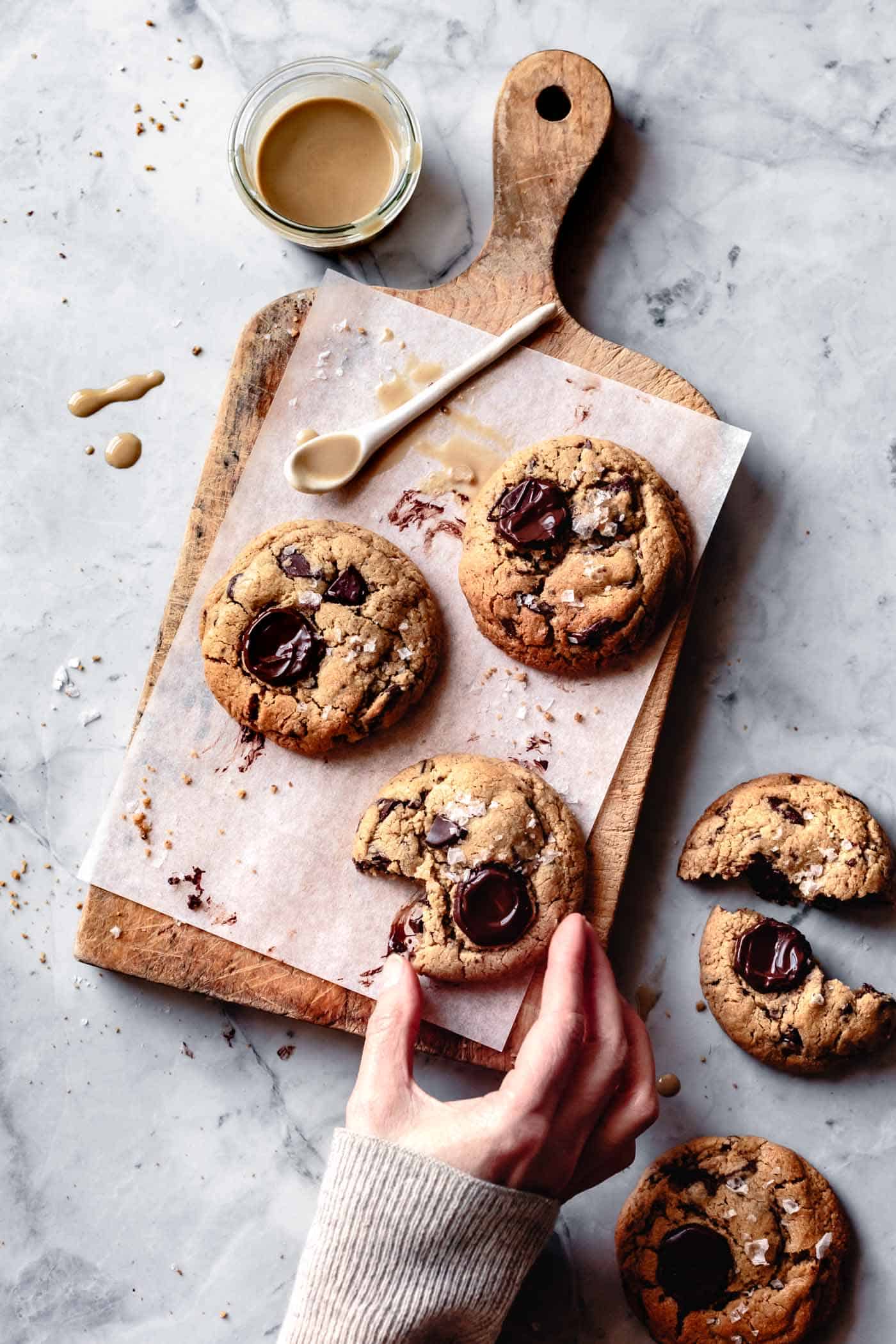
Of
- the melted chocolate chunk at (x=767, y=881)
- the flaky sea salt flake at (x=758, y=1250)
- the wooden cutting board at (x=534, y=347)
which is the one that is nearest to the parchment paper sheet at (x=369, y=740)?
the wooden cutting board at (x=534, y=347)

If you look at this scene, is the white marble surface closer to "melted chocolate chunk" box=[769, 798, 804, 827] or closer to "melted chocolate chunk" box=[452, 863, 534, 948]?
"melted chocolate chunk" box=[769, 798, 804, 827]

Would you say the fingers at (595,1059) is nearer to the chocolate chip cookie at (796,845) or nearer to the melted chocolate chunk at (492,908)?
the melted chocolate chunk at (492,908)

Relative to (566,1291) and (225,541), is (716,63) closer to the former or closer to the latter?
(225,541)

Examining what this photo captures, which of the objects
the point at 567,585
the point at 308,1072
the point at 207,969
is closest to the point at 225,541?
the point at 567,585

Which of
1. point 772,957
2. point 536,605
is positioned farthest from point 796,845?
point 536,605

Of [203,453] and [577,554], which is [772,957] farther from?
[203,453]

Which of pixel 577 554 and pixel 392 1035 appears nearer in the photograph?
pixel 392 1035
